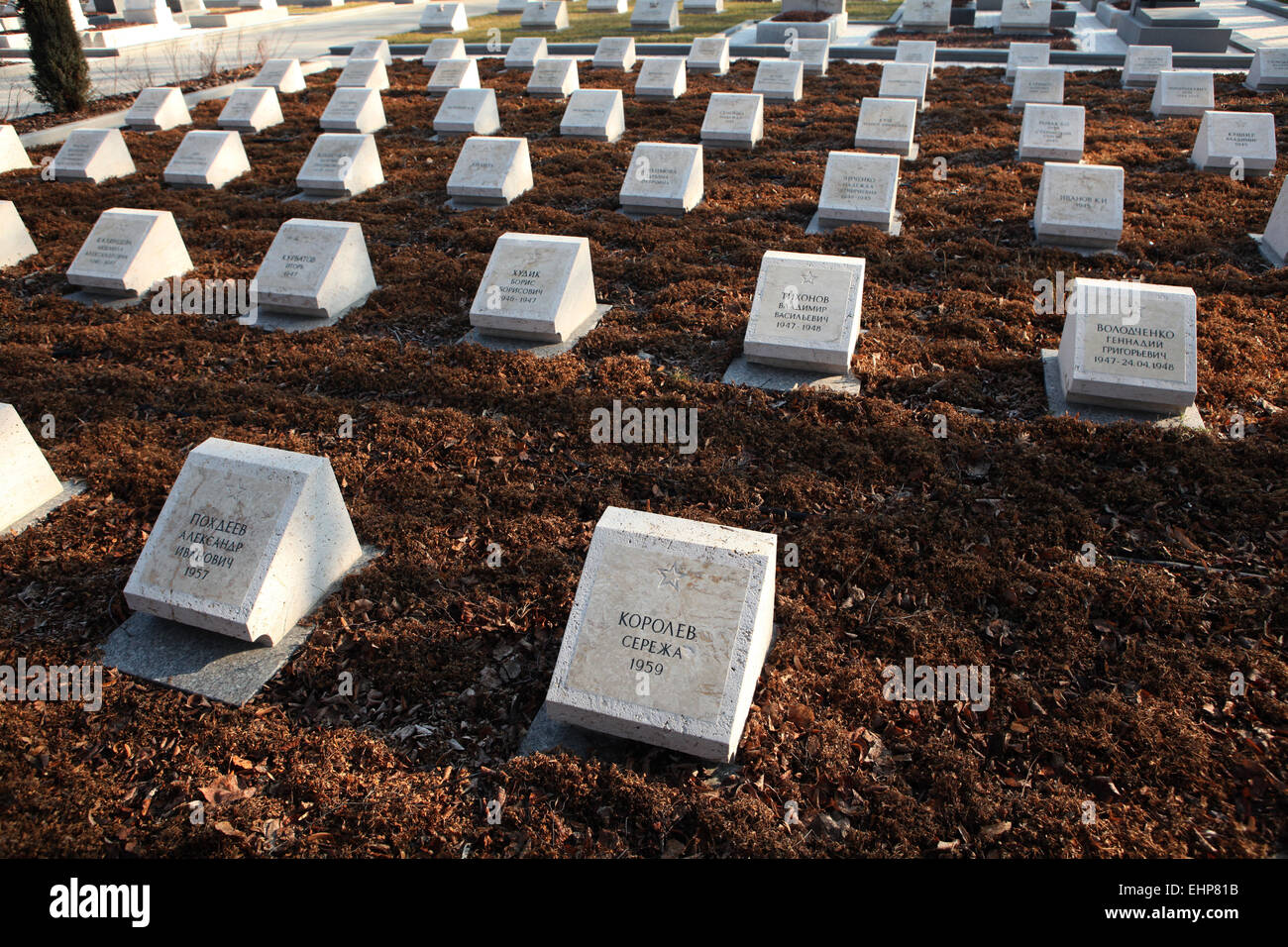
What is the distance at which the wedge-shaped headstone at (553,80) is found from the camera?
18.0m

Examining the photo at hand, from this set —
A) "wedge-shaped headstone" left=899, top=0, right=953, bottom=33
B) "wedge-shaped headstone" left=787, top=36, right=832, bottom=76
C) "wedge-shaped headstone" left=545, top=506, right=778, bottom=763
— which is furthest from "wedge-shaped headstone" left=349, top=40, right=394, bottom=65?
"wedge-shaped headstone" left=545, top=506, right=778, bottom=763

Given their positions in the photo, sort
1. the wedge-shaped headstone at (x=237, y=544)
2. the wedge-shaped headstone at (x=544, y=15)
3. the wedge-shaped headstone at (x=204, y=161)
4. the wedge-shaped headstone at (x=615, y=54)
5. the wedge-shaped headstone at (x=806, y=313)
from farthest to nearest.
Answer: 1. the wedge-shaped headstone at (x=544, y=15)
2. the wedge-shaped headstone at (x=615, y=54)
3. the wedge-shaped headstone at (x=204, y=161)
4. the wedge-shaped headstone at (x=806, y=313)
5. the wedge-shaped headstone at (x=237, y=544)

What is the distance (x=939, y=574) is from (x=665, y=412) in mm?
2689

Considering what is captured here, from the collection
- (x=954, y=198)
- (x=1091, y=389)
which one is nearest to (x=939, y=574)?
(x=1091, y=389)

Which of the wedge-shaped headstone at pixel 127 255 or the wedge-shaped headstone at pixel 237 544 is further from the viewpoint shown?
the wedge-shaped headstone at pixel 127 255

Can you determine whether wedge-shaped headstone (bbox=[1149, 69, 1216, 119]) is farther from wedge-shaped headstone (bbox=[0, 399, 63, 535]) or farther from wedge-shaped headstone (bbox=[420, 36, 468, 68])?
wedge-shaped headstone (bbox=[0, 399, 63, 535])

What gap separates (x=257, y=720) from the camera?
4.36 meters

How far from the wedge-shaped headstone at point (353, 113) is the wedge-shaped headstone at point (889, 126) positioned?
31.3ft

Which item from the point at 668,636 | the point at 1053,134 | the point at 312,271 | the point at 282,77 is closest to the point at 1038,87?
the point at 1053,134

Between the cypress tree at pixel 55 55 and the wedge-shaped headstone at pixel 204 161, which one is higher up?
the cypress tree at pixel 55 55

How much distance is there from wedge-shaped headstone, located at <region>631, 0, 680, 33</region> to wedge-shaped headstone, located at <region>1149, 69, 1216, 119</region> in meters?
16.7

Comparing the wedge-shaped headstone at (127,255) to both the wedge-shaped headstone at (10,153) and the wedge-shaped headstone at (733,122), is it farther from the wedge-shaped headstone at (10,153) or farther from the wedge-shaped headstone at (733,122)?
the wedge-shaped headstone at (733,122)

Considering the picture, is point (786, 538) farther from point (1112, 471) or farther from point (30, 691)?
point (30, 691)

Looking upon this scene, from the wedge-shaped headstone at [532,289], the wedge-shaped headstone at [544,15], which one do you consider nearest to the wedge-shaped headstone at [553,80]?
the wedge-shaped headstone at [532,289]
